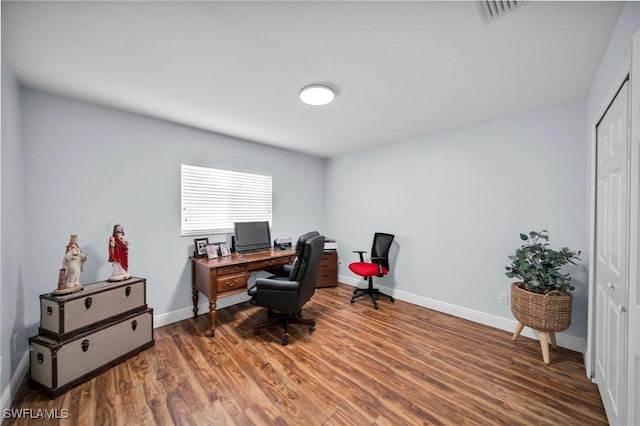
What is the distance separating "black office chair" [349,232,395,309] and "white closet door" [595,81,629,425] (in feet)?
6.59

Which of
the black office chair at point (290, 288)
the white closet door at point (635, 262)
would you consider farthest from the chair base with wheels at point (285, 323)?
the white closet door at point (635, 262)

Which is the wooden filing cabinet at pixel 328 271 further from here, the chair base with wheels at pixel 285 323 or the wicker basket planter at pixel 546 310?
the wicker basket planter at pixel 546 310

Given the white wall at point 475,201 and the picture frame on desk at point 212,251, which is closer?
the white wall at point 475,201

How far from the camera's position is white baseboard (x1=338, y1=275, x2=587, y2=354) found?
2264 millimetres

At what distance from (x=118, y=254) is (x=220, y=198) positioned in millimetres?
1348

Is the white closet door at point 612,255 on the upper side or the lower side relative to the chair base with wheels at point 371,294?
upper

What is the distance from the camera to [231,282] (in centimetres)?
265

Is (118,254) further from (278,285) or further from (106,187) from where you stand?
(278,285)

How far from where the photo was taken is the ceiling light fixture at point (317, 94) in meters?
1.98

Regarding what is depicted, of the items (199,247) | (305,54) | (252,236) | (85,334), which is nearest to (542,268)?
(305,54)

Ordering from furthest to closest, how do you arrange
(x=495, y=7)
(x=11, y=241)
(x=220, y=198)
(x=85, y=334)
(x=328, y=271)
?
(x=328, y=271)
(x=220, y=198)
(x=85, y=334)
(x=11, y=241)
(x=495, y=7)

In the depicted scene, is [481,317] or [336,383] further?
[481,317]

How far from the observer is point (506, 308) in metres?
2.66

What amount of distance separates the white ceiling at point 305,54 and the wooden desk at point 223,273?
1675 millimetres
